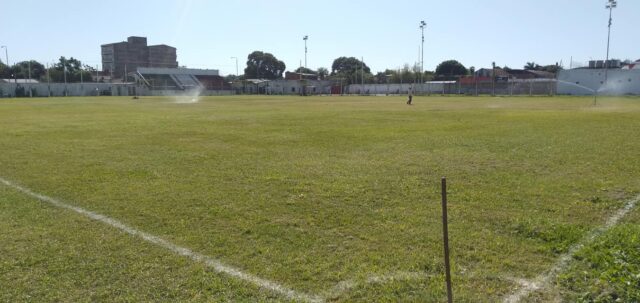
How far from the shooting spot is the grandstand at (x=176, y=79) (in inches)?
4250

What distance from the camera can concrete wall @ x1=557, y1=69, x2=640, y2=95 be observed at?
7131 cm

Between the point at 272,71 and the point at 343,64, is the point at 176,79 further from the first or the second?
the point at 343,64

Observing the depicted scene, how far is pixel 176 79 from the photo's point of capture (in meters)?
116

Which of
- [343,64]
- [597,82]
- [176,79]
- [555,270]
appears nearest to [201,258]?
[555,270]

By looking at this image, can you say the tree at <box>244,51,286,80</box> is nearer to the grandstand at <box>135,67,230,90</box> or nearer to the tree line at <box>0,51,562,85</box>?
the tree line at <box>0,51,562,85</box>

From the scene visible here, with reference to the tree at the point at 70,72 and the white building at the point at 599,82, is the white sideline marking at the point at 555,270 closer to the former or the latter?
the white building at the point at 599,82

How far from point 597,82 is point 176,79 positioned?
9055 centimetres

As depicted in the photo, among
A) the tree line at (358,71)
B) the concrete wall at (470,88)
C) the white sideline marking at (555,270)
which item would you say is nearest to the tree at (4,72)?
the tree line at (358,71)

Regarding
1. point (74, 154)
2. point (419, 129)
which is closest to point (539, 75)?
point (419, 129)

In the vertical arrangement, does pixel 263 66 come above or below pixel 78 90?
above

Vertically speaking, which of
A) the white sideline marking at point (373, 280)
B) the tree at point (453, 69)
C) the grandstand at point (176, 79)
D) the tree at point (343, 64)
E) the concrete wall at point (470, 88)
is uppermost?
the tree at point (343, 64)

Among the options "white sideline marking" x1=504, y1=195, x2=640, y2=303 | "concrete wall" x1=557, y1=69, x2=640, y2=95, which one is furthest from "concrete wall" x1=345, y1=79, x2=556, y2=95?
"white sideline marking" x1=504, y1=195, x2=640, y2=303

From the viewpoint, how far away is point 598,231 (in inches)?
215

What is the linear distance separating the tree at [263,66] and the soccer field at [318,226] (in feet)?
491
